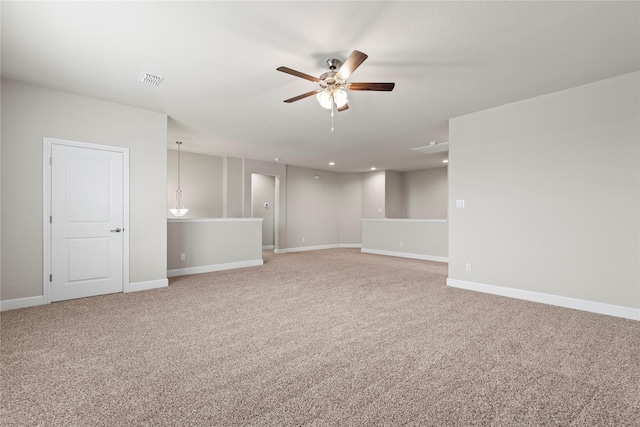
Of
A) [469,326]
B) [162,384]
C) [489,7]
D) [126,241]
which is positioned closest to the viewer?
[162,384]

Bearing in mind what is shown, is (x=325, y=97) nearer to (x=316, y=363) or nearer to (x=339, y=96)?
(x=339, y=96)

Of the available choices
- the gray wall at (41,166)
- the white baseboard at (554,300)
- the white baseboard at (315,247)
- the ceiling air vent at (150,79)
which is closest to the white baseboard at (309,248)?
the white baseboard at (315,247)

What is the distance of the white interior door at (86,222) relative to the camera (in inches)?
147

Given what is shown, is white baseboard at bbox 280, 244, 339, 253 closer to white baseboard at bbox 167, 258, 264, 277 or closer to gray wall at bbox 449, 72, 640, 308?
white baseboard at bbox 167, 258, 264, 277

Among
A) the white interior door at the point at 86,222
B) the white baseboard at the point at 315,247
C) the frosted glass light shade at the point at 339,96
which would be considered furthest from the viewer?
the white baseboard at the point at 315,247

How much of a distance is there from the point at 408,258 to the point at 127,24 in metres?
7.10

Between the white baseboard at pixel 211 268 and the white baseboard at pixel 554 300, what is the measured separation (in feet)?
13.0

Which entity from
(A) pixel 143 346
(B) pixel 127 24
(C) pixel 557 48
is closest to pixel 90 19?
(B) pixel 127 24

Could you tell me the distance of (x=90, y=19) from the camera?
2318 millimetres

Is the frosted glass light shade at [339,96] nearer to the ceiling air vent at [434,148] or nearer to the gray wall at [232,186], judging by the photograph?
the ceiling air vent at [434,148]

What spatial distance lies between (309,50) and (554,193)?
3378mm

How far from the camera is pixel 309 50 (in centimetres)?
271

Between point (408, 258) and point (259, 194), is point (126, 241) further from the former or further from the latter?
point (408, 258)

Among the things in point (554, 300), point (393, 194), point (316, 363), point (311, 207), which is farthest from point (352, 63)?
point (393, 194)
